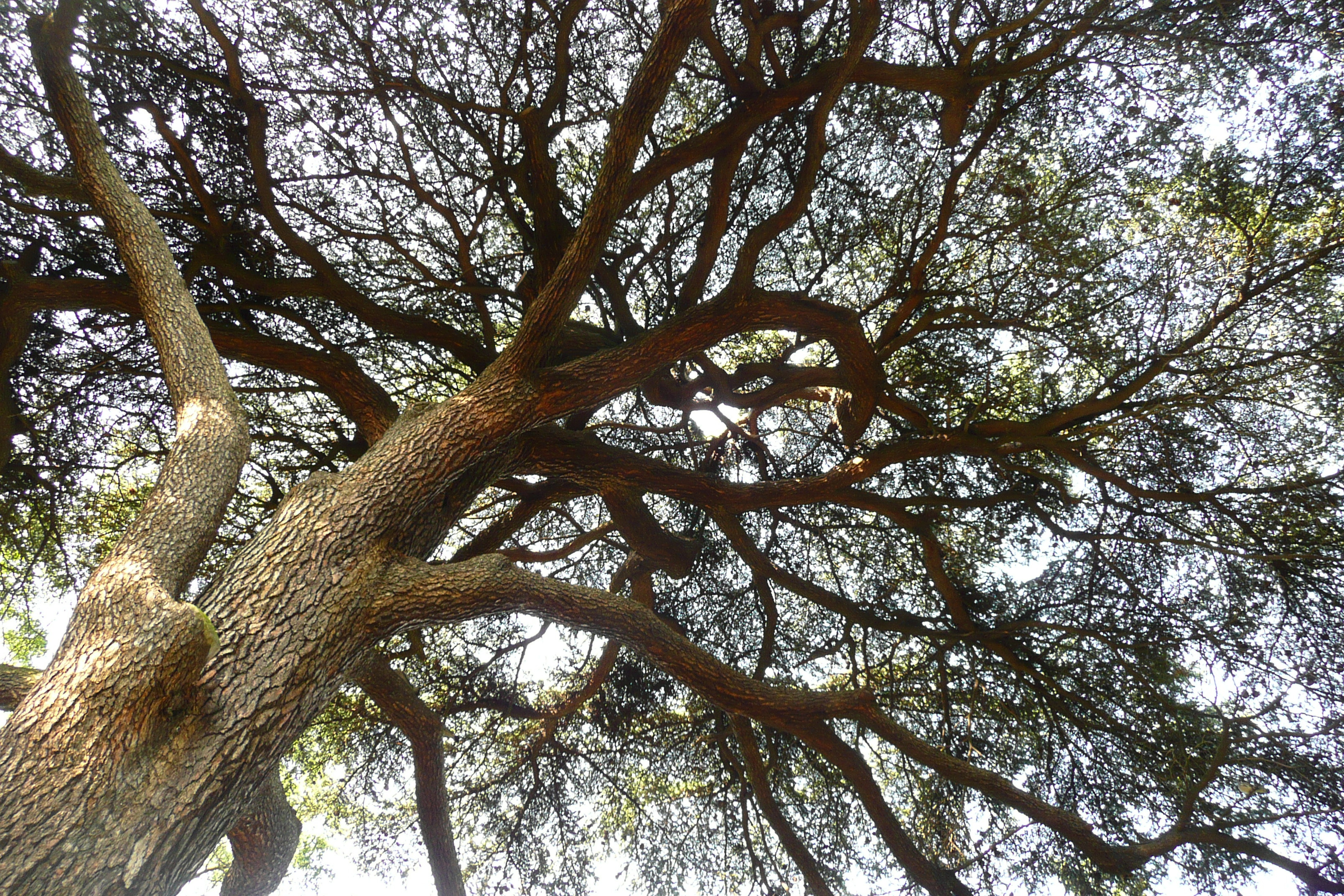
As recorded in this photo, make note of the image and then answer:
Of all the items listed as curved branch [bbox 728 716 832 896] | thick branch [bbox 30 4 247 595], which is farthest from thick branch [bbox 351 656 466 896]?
thick branch [bbox 30 4 247 595]

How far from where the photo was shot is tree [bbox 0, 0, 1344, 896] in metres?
3.27

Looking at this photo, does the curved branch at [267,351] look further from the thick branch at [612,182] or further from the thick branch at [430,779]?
the thick branch at [430,779]

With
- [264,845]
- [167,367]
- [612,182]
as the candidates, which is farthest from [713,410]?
[264,845]

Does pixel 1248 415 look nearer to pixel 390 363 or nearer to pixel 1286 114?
pixel 1286 114

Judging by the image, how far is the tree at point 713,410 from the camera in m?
3.27

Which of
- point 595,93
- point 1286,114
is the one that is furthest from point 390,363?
point 1286,114

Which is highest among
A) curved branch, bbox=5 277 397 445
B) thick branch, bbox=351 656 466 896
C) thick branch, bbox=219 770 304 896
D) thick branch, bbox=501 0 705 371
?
thick branch, bbox=501 0 705 371

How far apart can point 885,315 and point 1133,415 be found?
67.2 inches

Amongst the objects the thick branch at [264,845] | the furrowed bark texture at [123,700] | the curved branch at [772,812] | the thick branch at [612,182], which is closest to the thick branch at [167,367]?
the furrowed bark texture at [123,700]

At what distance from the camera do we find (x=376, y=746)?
5.67 metres

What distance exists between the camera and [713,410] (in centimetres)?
557

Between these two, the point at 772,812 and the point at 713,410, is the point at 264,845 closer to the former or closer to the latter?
the point at 772,812

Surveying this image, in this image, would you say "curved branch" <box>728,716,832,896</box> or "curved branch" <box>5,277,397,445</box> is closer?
"curved branch" <box>5,277,397,445</box>

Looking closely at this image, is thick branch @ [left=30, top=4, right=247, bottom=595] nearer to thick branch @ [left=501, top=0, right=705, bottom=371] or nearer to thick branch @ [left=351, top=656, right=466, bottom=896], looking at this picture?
thick branch @ [left=501, top=0, right=705, bottom=371]
